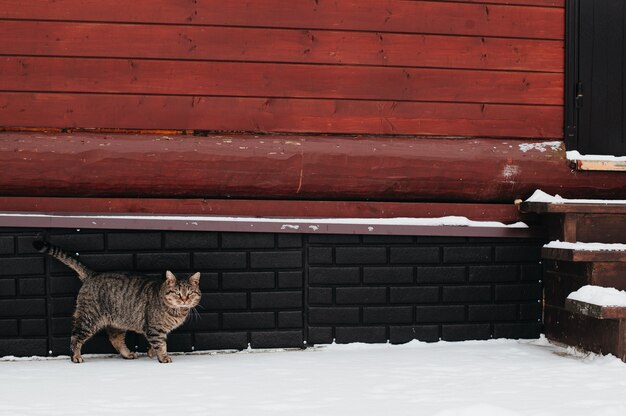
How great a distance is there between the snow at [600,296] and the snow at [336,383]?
40 centimetres

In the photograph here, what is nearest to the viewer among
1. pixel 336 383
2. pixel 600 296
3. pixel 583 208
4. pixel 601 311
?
pixel 336 383

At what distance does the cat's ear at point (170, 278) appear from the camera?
4.37m

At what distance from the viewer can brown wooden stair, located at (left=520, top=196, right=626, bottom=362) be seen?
171 inches

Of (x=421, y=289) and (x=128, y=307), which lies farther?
(x=421, y=289)

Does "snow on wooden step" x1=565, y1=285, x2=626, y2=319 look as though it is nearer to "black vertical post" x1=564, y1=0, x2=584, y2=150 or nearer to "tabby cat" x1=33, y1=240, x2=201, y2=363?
"black vertical post" x1=564, y1=0, x2=584, y2=150

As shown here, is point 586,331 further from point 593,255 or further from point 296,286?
point 296,286

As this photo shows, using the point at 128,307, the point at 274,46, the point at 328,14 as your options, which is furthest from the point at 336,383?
the point at 328,14

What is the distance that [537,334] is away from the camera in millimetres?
5121

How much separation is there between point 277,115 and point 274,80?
26cm

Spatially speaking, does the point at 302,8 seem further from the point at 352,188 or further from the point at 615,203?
the point at 615,203

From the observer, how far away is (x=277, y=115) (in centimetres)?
480

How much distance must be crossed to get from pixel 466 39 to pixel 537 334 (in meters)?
2.41

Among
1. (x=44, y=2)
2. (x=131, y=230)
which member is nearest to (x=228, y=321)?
(x=131, y=230)

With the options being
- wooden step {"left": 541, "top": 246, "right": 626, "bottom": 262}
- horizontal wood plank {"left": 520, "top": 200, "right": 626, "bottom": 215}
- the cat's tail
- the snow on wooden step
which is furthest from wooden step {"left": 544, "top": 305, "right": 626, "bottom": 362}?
the cat's tail
